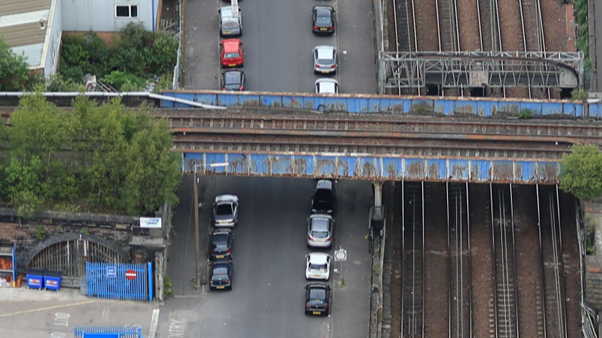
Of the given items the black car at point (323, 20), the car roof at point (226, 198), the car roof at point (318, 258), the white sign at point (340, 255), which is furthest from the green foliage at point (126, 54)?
the car roof at point (318, 258)

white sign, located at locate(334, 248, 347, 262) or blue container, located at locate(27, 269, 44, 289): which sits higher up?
white sign, located at locate(334, 248, 347, 262)

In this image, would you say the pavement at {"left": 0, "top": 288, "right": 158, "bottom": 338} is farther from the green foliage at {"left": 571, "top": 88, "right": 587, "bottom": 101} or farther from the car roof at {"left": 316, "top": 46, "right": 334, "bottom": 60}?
the green foliage at {"left": 571, "top": 88, "right": 587, "bottom": 101}

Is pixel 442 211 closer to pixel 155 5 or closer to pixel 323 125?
pixel 323 125

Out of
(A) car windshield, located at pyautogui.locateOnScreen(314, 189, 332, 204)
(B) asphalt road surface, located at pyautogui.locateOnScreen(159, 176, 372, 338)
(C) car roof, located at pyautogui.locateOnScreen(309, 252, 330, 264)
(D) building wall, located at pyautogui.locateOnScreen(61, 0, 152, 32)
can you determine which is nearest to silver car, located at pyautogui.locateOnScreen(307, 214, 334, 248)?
(B) asphalt road surface, located at pyautogui.locateOnScreen(159, 176, 372, 338)

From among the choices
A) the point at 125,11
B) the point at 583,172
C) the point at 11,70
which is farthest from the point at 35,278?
the point at 583,172

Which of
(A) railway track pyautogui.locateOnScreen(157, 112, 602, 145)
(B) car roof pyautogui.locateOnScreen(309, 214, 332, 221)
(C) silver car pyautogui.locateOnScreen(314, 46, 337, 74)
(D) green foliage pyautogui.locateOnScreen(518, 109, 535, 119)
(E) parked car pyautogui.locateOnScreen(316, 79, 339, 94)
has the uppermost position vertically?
(C) silver car pyautogui.locateOnScreen(314, 46, 337, 74)

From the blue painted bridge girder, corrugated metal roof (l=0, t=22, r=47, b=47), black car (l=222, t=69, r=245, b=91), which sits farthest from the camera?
black car (l=222, t=69, r=245, b=91)

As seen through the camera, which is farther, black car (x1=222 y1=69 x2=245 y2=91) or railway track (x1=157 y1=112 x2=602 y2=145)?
black car (x1=222 y1=69 x2=245 y2=91)
